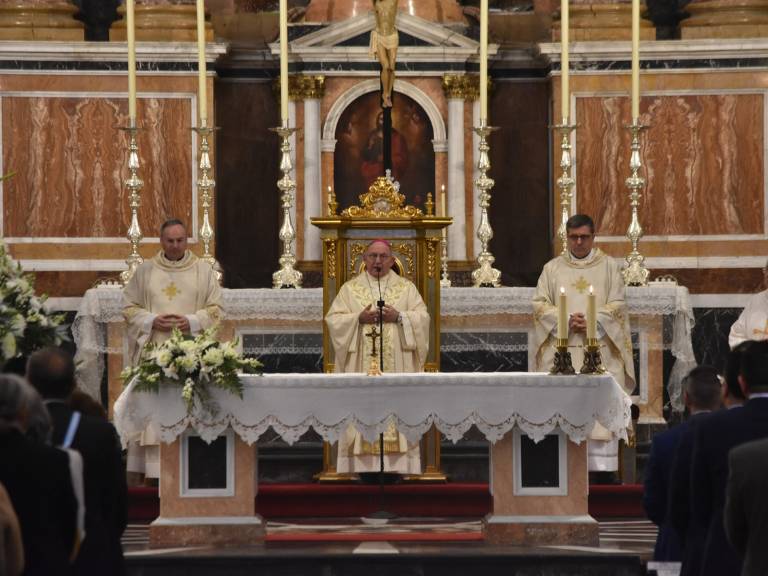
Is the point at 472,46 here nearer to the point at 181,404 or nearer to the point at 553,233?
the point at 553,233

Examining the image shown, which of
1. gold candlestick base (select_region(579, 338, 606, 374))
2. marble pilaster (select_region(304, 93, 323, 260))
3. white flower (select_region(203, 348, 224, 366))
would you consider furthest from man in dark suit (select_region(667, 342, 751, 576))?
marble pilaster (select_region(304, 93, 323, 260))

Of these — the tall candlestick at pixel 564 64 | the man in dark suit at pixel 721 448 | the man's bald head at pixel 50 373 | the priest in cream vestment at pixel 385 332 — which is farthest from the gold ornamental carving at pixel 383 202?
the man in dark suit at pixel 721 448

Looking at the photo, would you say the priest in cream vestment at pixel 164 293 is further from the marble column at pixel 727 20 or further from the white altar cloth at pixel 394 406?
the marble column at pixel 727 20

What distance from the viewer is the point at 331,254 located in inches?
496

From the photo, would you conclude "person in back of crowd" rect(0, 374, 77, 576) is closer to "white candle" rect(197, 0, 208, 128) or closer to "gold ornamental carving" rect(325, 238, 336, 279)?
"gold ornamental carving" rect(325, 238, 336, 279)

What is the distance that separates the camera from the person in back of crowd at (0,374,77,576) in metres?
6.25

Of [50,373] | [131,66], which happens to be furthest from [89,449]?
[131,66]

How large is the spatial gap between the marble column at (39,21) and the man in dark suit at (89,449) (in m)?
7.90

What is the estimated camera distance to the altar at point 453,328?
43.3 ft

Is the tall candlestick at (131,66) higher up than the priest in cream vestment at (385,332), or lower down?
higher up

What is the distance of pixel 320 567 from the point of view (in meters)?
9.64

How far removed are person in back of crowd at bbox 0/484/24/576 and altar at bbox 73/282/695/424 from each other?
24.0 ft

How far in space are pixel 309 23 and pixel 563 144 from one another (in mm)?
2506

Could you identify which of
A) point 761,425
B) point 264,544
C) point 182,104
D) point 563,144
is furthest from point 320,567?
point 182,104
